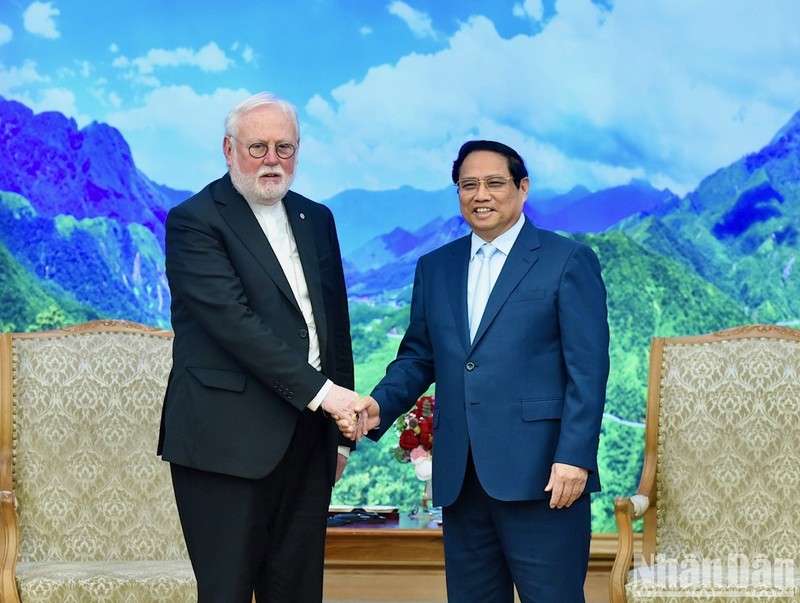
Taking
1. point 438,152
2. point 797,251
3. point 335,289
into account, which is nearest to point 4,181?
point 438,152

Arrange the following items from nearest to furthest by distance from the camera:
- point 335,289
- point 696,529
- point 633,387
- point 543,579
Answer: point 543,579, point 335,289, point 696,529, point 633,387

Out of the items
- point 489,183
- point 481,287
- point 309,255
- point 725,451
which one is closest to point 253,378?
point 309,255

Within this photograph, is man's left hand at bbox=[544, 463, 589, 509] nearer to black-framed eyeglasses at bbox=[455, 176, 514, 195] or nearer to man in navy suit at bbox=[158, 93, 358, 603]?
man in navy suit at bbox=[158, 93, 358, 603]

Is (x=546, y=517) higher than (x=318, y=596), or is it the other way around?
(x=546, y=517)

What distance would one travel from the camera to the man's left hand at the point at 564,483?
2.42 m

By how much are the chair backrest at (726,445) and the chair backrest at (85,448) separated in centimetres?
163

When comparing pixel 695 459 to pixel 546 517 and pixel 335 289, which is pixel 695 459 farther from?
pixel 335 289

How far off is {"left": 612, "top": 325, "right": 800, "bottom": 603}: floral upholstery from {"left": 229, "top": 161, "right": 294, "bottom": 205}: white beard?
1.66m

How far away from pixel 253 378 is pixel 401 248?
262 centimetres

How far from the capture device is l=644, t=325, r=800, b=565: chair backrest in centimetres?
352

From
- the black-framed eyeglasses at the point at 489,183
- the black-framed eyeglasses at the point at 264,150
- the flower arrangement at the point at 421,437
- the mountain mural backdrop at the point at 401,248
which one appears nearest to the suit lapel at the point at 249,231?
the black-framed eyeglasses at the point at 264,150

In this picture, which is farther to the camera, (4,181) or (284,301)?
(4,181)

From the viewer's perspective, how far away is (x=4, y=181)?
4.97 m

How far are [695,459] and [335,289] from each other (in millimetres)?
1556
